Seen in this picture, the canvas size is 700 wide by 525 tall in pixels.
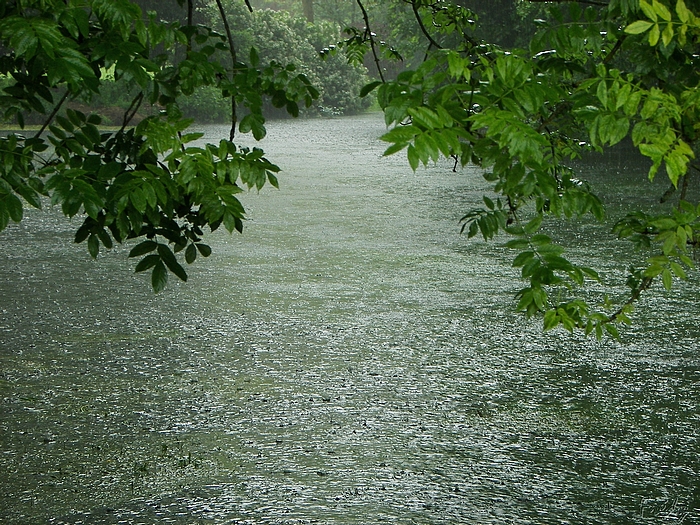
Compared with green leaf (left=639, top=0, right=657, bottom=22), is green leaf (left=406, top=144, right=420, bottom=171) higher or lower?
lower

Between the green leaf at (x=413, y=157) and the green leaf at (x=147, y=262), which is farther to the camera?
the green leaf at (x=147, y=262)

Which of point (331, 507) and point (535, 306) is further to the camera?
point (331, 507)

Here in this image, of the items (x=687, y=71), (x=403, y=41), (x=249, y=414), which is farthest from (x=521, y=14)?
(x=687, y=71)

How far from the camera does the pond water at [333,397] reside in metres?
2.57

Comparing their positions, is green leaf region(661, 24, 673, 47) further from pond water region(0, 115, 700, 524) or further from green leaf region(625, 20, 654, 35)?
pond water region(0, 115, 700, 524)

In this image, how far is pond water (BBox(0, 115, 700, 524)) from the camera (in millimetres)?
2570

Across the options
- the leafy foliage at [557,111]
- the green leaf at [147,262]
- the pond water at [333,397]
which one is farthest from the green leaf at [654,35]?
the pond water at [333,397]

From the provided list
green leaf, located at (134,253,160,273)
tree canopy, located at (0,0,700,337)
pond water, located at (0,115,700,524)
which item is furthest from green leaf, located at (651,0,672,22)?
pond water, located at (0,115,700,524)

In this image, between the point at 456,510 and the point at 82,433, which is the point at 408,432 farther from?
the point at 82,433

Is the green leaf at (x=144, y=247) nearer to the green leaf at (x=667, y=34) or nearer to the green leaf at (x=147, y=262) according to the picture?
the green leaf at (x=147, y=262)

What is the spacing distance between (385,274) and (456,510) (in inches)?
115

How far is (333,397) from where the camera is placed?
3.36m

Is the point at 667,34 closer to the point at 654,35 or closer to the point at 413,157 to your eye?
the point at 654,35

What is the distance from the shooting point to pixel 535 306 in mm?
1595
